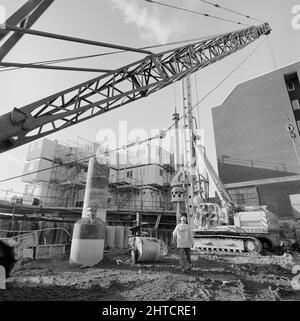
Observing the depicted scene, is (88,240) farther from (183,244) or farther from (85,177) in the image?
(85,177)

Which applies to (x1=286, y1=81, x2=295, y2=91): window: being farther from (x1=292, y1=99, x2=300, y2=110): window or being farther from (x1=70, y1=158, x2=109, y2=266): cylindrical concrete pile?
(x1=70, y1=158, x2=109, y2=266): cylindrical concrete pile

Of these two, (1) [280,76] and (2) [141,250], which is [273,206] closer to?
(1) [280,76]

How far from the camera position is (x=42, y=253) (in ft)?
34.8

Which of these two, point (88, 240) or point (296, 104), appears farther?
point (296, 104)

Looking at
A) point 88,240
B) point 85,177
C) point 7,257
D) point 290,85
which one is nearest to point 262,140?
point 290,85

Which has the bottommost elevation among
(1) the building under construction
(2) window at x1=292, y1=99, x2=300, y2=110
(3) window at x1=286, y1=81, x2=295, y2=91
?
(1) the building under construction

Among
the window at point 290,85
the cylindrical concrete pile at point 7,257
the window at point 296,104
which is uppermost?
the window at point 290,85

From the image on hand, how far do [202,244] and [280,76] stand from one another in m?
24.3

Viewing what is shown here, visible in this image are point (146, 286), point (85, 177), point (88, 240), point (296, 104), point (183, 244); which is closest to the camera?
point (146, 286)

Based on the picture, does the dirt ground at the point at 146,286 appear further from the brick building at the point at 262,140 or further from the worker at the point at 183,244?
the brick building at the point at 262,140

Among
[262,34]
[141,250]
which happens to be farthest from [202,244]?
[262,34]

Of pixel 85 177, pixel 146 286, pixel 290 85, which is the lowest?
pixel 146 286

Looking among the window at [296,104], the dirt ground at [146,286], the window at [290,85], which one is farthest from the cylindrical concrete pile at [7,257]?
the window at [290,85]

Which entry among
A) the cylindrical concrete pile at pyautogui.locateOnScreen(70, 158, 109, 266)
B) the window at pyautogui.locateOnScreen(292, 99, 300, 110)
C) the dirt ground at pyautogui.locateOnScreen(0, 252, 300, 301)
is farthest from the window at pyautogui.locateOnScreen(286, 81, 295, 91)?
the cylindrical concrete pile at pyautogui.locateOnScreen(70, 158, 109, 266)
